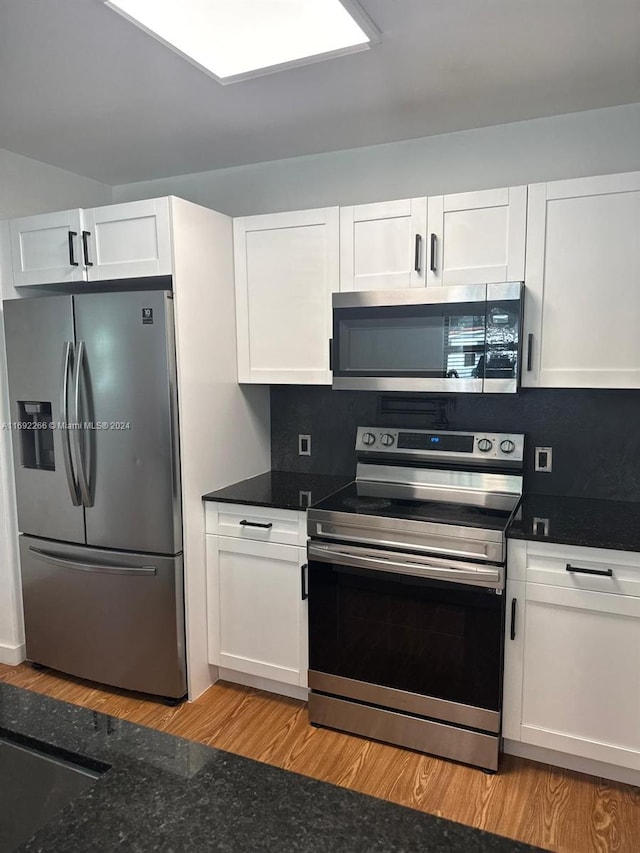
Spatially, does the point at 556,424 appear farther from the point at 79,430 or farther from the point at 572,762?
the point at 79,430

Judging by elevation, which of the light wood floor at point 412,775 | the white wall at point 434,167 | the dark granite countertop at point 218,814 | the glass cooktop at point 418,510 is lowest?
the light wood floor at point 412,775

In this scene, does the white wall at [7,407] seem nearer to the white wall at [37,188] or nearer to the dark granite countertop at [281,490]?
the white wall at [37,188]

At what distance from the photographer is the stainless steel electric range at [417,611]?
2.14 metres

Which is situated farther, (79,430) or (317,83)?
(79,430)

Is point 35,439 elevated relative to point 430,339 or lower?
lower

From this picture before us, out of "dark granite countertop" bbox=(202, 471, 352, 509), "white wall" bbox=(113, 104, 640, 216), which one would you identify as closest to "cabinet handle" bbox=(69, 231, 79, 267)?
"white wall" bbox=(113, 104, 640, 216)

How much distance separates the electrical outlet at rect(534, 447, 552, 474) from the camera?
2.61m

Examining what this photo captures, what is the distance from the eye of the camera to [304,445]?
10.3 ft

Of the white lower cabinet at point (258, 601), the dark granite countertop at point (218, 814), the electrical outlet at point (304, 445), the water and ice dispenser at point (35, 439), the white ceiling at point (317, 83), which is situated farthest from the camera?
the electrical outlet at point (304, 445)

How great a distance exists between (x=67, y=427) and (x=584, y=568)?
216 centimetres

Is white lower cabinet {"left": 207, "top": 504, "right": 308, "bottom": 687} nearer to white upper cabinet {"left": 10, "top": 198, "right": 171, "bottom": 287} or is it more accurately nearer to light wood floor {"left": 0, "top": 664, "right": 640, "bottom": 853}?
light wood floor {"left": 0, "top": 664, "right": 640, "bottom": 853}

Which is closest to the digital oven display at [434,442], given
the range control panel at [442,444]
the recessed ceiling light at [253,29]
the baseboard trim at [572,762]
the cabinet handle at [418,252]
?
the range control panel at [442,444]

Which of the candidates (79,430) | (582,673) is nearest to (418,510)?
(582,673)

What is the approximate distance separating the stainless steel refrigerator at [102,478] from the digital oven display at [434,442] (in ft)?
3.42
